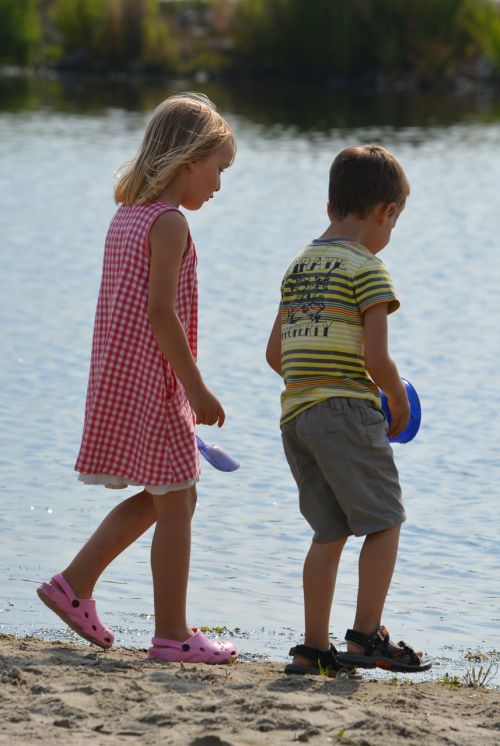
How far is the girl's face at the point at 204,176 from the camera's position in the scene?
149 inches

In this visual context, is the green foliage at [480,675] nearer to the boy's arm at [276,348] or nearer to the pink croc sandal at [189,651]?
the pink croc sandal at [189,651]

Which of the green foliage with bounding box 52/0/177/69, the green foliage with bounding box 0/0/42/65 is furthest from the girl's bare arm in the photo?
the green foliage with bounding box 52/0/177/69

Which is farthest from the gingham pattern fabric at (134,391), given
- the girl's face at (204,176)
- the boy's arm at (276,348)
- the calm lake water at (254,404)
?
the calm lake water at (254,404)

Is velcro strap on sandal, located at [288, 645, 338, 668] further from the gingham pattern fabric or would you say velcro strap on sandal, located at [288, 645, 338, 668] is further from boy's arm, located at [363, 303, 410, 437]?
boy's arm, located at [363, 303, 410, 437]

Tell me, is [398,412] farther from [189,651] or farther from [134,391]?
[189,651]

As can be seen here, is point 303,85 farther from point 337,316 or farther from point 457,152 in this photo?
point 337,316

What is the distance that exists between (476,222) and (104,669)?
11.8m

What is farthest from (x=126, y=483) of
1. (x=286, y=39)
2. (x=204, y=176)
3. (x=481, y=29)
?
(x=481, y=29)

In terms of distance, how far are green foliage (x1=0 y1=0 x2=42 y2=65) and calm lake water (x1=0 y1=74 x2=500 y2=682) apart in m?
24.0

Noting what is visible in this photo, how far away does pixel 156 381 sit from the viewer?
3678 mm

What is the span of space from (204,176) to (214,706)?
1375 millimetres

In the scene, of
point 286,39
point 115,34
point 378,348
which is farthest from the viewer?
point 115,34

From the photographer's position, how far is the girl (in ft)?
11.9

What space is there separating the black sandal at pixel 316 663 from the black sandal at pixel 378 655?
2 cm
